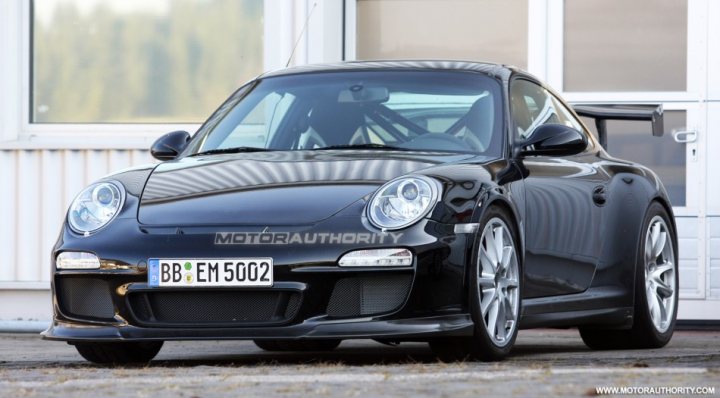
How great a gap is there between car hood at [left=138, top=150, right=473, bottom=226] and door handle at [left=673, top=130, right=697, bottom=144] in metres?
4.87

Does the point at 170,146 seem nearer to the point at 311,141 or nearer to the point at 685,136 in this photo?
the point at 311,141

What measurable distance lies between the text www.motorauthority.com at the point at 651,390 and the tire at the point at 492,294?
4.25 ft

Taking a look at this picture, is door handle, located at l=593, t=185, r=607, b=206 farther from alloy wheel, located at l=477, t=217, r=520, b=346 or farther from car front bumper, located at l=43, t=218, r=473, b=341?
car front bumper, located at l=43, t=218, r=473, b=341

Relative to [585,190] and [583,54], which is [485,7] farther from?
[585,190]

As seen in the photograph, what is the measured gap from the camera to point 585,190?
7.46 meters

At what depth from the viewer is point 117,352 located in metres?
6.71

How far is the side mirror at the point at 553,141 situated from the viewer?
6926 millimetres

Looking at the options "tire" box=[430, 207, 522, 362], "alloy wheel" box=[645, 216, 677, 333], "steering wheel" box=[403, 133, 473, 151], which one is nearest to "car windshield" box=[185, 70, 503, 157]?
"steering wheel" box=[403, 133, 473, 151]

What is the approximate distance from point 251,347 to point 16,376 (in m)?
2.93

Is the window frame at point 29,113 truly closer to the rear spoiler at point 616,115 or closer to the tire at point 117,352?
the rear spoiler at point 616,115

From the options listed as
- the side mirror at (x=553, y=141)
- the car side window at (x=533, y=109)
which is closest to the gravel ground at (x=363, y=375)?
the side mirror at (x=553, y=141)

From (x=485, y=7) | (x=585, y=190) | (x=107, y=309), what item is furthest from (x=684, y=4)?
(x=107, y=309)

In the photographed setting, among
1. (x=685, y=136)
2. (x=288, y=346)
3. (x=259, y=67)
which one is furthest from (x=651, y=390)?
(x=259, y=67)

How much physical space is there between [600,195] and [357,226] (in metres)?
1.91
